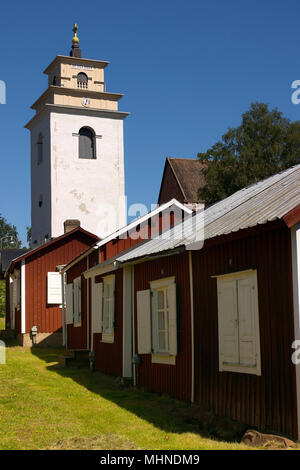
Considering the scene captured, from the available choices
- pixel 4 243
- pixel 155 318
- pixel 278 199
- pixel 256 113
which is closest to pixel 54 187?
pixel 256 113

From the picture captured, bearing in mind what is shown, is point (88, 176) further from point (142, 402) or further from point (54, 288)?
point (142, 402)

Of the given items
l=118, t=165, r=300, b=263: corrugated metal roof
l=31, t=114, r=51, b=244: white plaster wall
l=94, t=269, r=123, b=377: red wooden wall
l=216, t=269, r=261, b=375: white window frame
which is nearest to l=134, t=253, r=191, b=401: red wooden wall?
l=118, t=165, r=300, b=263: corrugated metal roof

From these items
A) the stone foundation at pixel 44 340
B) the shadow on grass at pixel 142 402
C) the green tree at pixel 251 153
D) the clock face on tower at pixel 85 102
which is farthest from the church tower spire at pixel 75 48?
the shadow on grass at pixel 142 402

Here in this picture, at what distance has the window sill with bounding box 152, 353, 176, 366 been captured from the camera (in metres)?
11.3

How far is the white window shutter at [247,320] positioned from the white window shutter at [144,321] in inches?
147

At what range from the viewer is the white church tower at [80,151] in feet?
129

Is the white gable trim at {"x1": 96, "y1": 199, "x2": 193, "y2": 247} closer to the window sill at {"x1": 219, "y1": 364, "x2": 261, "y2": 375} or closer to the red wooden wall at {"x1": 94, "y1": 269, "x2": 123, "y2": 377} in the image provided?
the red wooden wall at {"x1": 94, "y1": 269, "x2": 123, "y2": 377}

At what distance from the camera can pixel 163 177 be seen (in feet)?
147

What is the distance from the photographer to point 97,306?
1638 cm

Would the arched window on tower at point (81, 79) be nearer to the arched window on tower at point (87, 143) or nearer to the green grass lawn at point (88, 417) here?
the arched window on tower at point (87, 143)

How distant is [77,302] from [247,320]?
39.7 ft

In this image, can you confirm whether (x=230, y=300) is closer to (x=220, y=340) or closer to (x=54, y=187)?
(x=220, y=340)

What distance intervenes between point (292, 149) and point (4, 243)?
69679 millimetres

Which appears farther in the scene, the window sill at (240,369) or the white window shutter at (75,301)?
the white window shutter at (75,301)
